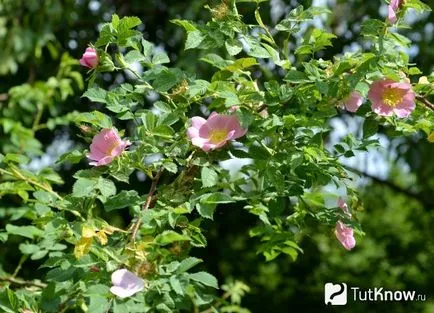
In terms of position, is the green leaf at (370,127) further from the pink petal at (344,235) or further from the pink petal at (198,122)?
the pink petal at (198,122)

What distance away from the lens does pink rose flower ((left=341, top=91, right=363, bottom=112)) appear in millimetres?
1206

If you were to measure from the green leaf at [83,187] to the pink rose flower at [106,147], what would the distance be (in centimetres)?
3

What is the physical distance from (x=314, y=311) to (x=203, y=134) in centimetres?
353

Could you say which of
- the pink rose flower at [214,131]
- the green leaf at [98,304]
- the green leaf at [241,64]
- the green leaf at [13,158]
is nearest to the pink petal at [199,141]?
the pink rose flower at [214,131]

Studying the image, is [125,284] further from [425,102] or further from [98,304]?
[425,102]

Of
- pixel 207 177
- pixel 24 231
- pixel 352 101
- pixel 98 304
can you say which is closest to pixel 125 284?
pixel 98 304

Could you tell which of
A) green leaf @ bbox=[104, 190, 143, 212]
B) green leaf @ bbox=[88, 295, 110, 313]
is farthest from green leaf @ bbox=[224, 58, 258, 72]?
green leaf @ bbox=[88, 295, 110, 313]

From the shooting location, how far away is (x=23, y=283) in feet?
5.45

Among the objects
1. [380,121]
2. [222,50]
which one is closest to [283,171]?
[380,121]

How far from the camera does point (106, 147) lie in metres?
Answer: 1.15

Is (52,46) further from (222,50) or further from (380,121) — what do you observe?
(380,121)

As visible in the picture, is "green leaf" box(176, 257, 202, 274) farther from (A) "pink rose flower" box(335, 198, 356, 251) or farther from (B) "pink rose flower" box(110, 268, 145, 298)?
(A) "pink rose flower" box(335, 198, 356, 251)

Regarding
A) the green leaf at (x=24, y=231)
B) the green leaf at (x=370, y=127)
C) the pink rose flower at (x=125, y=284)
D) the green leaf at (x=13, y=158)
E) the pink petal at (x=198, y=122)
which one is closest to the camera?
the pink rose flower at (x=125, y=284)

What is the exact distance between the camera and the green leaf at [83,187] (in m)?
1.13
